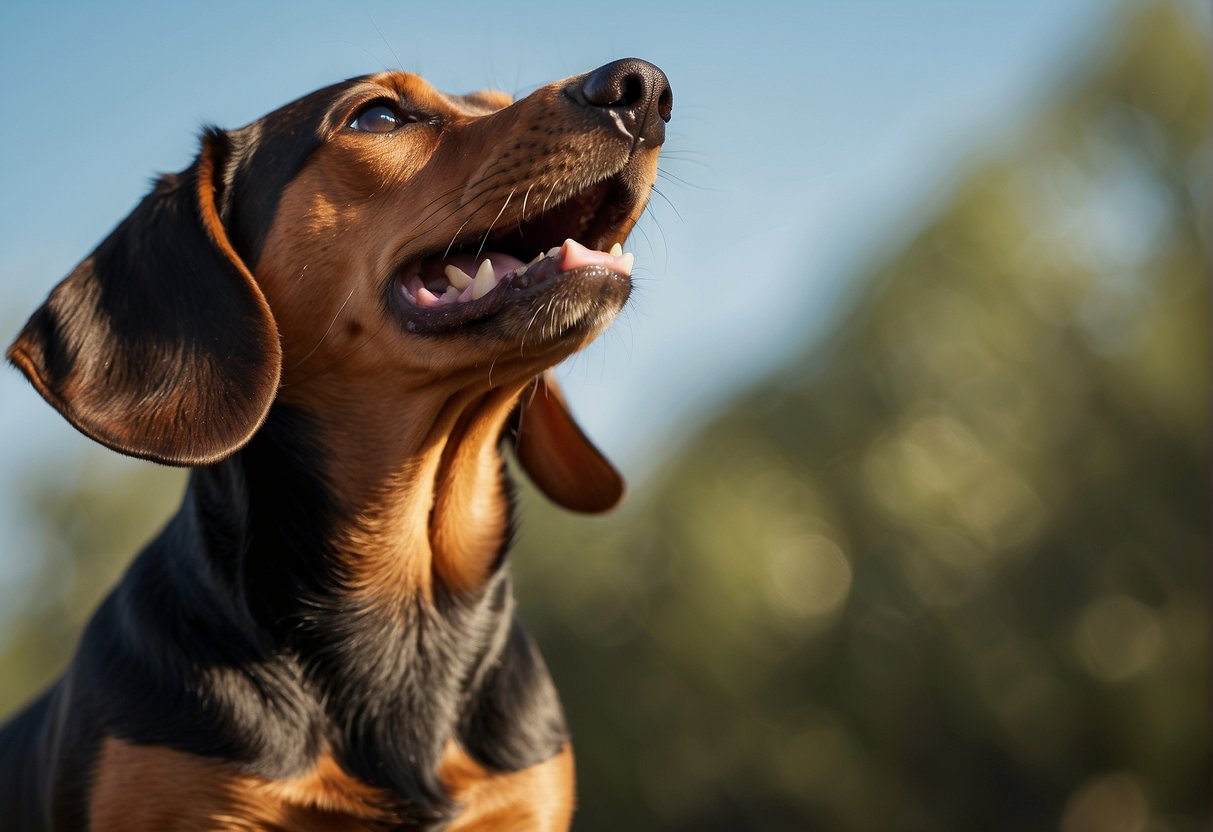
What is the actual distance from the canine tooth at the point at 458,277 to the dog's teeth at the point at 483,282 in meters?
0.07

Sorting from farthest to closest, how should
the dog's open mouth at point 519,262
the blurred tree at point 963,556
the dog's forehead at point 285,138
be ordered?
the blurred tree at point 963,556 → the dog's forehead at point 285,138 → the dog's open mouth at point 519,262

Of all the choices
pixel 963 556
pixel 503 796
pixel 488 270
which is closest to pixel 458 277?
pixel 488 270

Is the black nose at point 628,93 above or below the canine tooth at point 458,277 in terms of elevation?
above

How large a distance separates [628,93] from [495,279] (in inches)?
25.5

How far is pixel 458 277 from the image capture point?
3.75 m

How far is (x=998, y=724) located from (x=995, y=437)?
6.90 m

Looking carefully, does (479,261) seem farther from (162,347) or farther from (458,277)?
(162,347)

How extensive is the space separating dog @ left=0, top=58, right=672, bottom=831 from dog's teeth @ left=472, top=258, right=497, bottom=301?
13 millimetres

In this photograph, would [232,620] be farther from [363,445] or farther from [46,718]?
[46,718]

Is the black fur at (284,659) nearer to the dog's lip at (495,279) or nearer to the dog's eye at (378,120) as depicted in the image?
the dog's lip at (495,279)

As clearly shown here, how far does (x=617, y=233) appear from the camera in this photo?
12.6ft

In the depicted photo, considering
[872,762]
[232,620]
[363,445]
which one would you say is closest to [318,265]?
[363,445]

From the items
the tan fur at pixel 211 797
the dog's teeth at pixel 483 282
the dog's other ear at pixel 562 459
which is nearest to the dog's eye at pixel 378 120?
the dog's teeth at pixel 483 282

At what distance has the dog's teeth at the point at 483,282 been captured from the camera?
143 inches
